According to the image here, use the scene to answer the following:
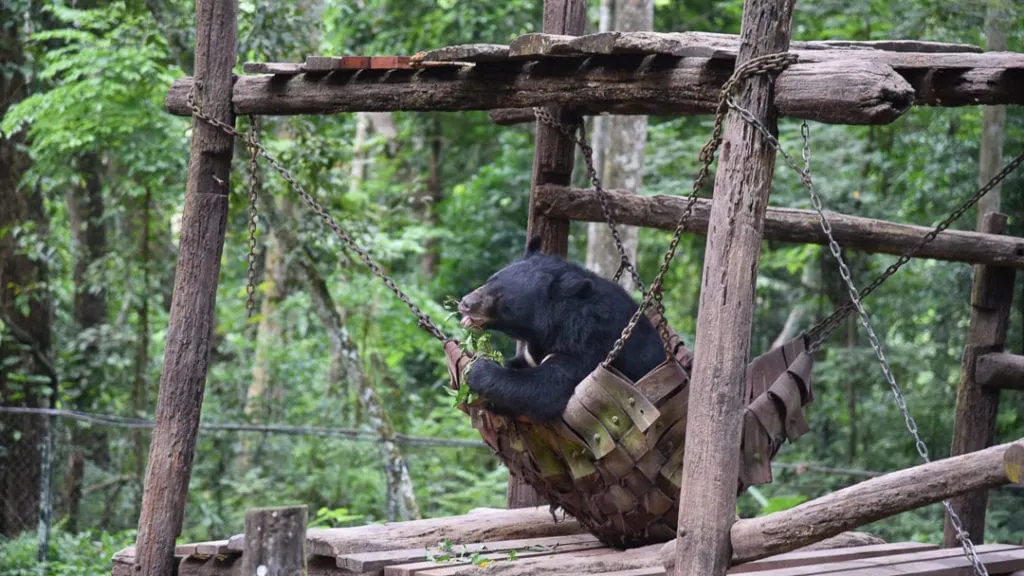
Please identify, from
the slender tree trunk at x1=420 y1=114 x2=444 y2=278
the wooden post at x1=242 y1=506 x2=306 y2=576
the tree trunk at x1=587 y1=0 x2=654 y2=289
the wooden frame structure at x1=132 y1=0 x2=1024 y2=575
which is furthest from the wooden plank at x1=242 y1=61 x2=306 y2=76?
the slender tree trunk at x1=420 y1=114 x2=444 y2=278

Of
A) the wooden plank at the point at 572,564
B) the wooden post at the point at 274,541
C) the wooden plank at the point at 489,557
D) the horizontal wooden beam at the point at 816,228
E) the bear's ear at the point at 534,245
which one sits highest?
the horizontal wooden beam at the point at 816,228

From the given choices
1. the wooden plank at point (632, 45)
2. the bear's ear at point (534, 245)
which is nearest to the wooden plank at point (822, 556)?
the bear's ear at point (534, 245)

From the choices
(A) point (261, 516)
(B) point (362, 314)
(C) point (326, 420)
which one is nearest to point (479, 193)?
(B) point (362, 314)

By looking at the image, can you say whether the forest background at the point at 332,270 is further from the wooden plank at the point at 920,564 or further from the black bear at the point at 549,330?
the black bear at the point at 549,330

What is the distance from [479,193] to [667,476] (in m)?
7.86

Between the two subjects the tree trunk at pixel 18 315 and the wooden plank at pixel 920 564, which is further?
the tree trunk at pixel 18 315

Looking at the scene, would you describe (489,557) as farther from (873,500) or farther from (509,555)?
(873,500)

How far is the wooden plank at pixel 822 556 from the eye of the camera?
4.04m

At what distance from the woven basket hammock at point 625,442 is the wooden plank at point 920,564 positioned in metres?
0.45

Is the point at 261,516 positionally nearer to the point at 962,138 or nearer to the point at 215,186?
the point at 215,186

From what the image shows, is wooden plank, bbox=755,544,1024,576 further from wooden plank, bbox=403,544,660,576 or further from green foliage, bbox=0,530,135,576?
green foliage, bbox=0,530,135,576

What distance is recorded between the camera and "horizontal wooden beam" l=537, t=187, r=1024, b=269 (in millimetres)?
5074

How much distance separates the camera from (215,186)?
4707 millimetres

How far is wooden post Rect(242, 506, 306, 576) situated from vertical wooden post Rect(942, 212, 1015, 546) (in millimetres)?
3739
